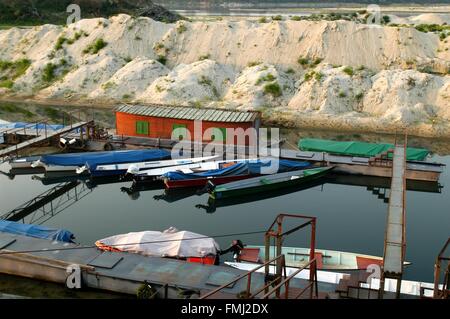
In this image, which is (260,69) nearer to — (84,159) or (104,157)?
(104,157)

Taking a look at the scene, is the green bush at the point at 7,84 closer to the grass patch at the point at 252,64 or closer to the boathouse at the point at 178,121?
the boathouse at the point at 178,121

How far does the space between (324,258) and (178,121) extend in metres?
25.1

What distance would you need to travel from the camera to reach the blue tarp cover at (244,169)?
139ft

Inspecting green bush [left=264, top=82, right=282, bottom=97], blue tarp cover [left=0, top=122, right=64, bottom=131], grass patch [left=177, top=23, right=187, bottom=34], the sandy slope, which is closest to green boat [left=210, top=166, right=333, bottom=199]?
the sandy slope

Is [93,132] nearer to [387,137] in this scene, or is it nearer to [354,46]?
[387,137]

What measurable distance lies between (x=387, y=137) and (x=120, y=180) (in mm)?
30815

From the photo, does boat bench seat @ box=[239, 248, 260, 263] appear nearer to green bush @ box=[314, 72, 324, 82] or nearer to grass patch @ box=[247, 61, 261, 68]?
green bush @ box=[314, 72, 324, 82]

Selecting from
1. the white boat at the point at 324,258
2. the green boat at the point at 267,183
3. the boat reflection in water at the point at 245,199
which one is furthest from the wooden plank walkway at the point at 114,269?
the green boat at the point at 267,183

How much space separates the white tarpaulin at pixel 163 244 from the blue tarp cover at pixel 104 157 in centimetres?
1667

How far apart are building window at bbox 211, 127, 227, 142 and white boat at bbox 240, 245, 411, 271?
67.3 feet

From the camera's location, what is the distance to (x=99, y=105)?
7206cm
